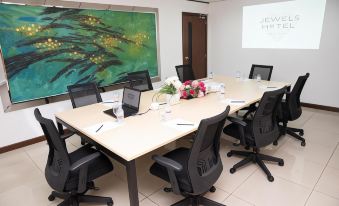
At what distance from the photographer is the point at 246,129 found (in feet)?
8.42

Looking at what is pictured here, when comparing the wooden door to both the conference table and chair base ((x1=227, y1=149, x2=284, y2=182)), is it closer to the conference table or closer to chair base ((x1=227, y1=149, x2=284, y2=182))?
the conference table

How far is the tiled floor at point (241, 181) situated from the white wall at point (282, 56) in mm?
1700

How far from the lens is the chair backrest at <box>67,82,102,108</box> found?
2.95 metres

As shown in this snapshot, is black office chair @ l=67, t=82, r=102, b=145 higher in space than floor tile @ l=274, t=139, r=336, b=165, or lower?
higher

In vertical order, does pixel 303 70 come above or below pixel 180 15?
below

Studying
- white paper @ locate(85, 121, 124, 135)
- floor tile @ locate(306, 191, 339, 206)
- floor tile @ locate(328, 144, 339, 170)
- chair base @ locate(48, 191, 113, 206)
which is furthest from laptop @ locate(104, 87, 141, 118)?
floor tile @ locate(328, 144, 339, 170)

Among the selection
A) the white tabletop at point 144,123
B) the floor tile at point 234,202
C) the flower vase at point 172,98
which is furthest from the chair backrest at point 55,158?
the floor tile at point 234,202

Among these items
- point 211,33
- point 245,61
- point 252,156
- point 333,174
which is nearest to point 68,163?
point 252,156

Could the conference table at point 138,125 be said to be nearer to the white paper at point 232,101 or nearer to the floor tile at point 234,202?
the white paper at point 232,101

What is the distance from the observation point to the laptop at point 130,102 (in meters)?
2.47

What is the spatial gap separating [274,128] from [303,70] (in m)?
2.91

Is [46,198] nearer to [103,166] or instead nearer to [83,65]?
[103,166]

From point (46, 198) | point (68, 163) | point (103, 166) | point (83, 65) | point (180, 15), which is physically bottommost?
point (46, 198)

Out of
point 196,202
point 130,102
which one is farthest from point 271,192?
point 130,102
